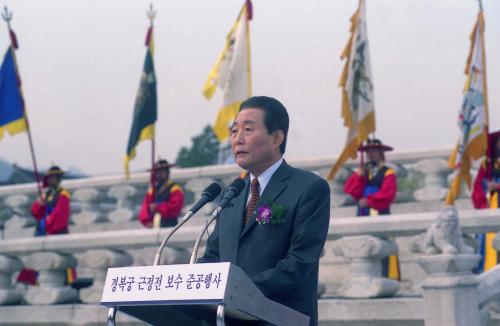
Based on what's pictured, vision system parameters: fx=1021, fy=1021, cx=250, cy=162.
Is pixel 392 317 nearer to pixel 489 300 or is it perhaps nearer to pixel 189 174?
pixel 489 300

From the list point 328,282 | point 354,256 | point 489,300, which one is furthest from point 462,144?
point 489,300

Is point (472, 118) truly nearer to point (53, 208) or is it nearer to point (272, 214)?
point (53, 208)

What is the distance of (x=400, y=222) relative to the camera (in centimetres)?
936

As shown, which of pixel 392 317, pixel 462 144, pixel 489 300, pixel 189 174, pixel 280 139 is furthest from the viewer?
pixel 189 174

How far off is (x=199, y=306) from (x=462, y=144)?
26.1ft

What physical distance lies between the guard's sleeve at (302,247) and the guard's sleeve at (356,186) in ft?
27.6

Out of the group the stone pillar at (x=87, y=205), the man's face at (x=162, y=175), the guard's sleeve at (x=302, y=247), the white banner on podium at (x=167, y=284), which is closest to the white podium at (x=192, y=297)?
the white banner on podium at (x=167, y=284)

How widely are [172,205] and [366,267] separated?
5.64m

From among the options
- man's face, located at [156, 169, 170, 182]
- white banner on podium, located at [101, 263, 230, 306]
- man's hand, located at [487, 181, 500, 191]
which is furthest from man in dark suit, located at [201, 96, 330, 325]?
man's face, located at [156, 169, 170, 182]

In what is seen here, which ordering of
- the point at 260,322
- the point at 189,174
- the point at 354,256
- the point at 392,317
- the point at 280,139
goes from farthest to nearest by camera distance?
the point at 189,174 < the point at 354,256 < the point at 392,317 < the point at 280,139 < the point at 260,322

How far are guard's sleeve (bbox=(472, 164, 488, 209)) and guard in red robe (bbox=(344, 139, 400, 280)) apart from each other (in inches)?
40.5

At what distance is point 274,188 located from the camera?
16.0ft

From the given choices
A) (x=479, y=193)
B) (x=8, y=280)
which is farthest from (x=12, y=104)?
(x=479, y=193)

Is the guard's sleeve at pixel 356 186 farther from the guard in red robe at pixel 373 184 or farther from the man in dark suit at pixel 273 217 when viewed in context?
the man in dark suit at pixel 273 217
